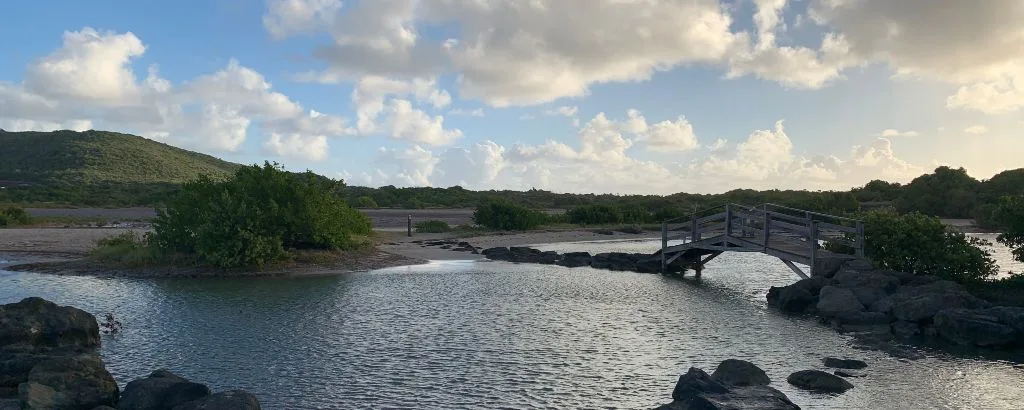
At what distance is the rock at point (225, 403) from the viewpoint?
10.3 meters

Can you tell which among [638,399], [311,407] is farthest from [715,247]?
[311,407]

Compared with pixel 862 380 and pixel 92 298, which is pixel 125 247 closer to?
pixel 92 298

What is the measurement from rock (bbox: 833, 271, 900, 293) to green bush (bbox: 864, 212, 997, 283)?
95.1 inches

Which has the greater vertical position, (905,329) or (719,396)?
(905,329)

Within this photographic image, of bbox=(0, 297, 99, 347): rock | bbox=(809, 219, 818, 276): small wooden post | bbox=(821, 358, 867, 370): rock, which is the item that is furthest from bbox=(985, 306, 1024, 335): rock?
bbox=(0, 297, 99, 347): rock

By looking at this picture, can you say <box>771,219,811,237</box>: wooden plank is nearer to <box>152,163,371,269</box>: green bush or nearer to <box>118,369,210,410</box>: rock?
<box>152,163,371,269</box>: green bush

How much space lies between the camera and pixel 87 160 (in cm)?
12131

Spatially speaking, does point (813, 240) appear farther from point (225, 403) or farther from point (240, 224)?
point (240, 224)

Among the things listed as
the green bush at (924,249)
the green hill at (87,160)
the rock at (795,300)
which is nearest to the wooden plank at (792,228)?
the green bush at (924,249)

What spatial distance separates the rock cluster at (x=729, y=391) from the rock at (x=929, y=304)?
8.01 metres

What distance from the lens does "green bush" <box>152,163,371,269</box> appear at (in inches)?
1183

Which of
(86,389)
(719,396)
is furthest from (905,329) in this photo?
(86,389)

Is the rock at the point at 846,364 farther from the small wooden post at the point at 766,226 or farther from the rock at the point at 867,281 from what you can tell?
the small wooden post at the point at 766,226

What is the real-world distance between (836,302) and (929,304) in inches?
102
